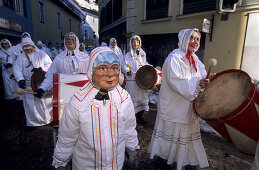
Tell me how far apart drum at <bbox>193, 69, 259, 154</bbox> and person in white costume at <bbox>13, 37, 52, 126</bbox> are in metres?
3.39

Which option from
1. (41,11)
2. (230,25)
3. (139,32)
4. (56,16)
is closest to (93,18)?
(56,16)

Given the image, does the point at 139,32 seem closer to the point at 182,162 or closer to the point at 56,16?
the point at 182,162

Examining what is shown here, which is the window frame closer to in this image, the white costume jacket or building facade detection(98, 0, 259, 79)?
building facade detection(98, 0, 259, 79)

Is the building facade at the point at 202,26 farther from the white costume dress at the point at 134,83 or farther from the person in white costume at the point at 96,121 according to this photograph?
the person in white costume at the point at 96,121

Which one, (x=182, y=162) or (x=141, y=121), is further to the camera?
(x=141, y=121)

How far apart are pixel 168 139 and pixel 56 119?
4.77 ft

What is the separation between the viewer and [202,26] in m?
6.31

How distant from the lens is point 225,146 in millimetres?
3285

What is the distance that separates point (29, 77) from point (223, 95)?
3.73 meters

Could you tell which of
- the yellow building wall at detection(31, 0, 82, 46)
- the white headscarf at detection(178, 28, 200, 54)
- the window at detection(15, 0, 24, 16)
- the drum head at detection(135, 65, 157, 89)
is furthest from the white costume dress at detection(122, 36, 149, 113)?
the yellow building wall at detection(31, 0, 82, 46)

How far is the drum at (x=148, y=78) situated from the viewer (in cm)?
377

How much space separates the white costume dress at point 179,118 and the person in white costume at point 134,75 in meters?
2.03

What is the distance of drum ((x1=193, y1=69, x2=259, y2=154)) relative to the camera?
5.08 ft

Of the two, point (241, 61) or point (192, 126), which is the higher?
point (241, 61)
